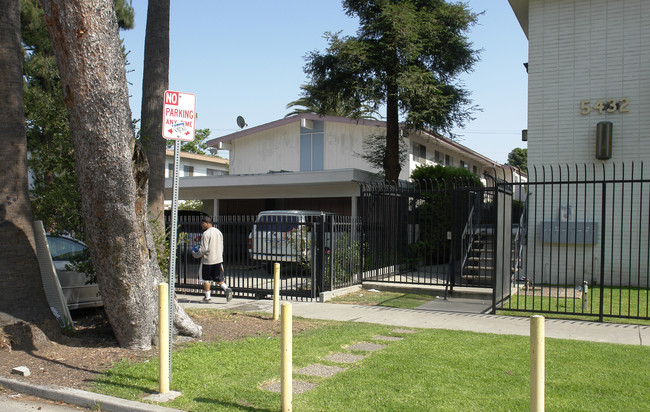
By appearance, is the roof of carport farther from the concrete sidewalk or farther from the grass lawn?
the grass lawn

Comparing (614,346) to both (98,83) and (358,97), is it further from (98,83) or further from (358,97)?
(358,97)

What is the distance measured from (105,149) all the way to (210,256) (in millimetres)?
5631

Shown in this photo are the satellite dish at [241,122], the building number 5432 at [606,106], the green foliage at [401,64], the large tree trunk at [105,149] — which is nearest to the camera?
the large tree trunk at [105,149]

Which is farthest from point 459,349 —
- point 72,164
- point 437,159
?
point 437,159

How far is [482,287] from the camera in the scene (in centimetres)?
1286

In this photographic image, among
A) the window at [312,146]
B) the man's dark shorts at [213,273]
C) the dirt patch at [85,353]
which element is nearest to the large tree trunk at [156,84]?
the dirt patch at [85,353]

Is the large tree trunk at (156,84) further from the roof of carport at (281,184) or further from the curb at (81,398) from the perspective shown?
the roof of carport at (281,184)

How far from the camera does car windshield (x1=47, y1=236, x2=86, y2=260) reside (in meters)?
9.26

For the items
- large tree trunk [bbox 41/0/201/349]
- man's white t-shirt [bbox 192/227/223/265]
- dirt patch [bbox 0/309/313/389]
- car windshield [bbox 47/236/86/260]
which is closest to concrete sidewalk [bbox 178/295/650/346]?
man's white t-shirt [bbox 192/227/223/265]

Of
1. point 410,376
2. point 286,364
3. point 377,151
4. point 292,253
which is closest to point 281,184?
point 377,151

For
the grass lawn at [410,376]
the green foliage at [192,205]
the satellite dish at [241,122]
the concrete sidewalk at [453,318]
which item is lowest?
the concrete sidewalk at [453,318]

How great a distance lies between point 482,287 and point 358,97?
862cm

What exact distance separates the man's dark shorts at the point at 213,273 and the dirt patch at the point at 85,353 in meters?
2.92

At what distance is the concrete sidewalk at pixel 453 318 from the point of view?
8242 millimetres
